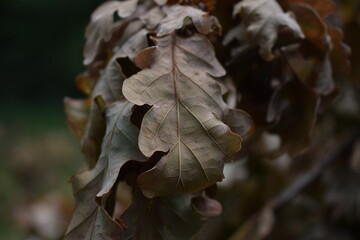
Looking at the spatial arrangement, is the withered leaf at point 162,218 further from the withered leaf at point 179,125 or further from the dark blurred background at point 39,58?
the dark blurred background at point 39,58

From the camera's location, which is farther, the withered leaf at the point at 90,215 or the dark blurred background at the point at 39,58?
the dark blurred background at the point at 39,58

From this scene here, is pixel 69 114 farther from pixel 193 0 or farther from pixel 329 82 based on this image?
pixel 329 82

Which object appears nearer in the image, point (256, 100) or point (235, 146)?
point (235, 146)

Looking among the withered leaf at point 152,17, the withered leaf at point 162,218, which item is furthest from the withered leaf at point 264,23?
the withered leaf at point 162,218

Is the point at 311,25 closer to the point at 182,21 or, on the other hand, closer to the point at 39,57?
the point at 182,21

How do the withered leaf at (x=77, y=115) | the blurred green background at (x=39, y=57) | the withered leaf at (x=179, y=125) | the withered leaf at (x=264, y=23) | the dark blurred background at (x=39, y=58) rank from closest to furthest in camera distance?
the withered leaf at (x=179, y=125), the withered leaf at (x=264, y=23), the withered leaf at (x=77, y=115), the dark blurred background at (x=39, y=58), the blurred green background at (x=39, y=57)

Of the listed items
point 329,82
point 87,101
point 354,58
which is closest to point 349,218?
point 354,58

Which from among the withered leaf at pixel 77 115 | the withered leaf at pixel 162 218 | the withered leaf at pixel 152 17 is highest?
the withered leaf at pixel 152 17

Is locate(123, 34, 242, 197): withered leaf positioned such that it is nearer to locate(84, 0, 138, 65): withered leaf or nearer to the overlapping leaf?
the overlapping leaf
